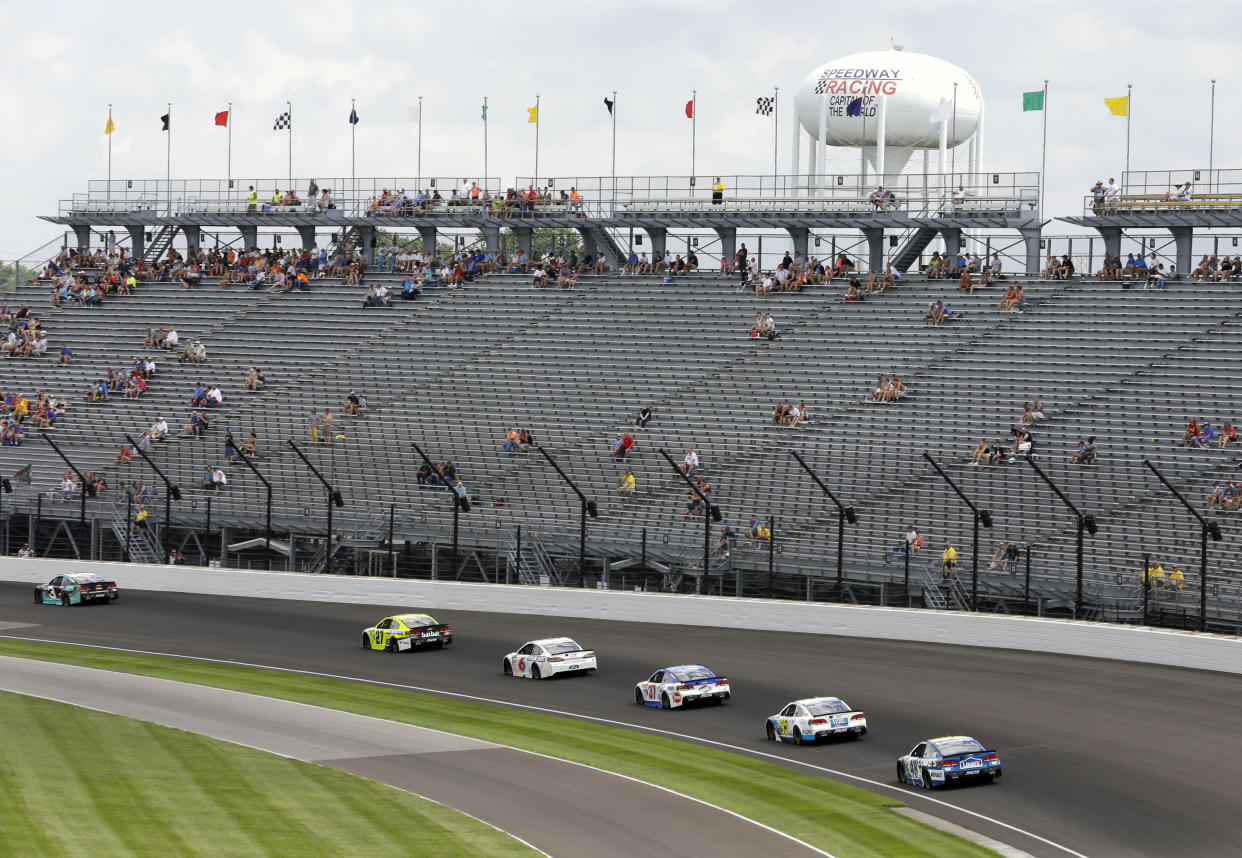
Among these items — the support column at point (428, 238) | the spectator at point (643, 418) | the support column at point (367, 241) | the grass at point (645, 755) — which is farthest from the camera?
the support column at point (367, 241)

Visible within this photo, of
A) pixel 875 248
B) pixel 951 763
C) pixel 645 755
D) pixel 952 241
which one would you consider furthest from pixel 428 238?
pixel 951 763

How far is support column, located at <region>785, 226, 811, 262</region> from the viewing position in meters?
61.8

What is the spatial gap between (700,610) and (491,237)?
94.6 ft

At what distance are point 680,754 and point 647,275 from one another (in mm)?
35139

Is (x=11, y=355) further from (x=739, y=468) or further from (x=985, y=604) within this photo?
(x=985, y=604)

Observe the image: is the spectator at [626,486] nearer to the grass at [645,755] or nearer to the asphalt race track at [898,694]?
the asphalt race track at [898,694]

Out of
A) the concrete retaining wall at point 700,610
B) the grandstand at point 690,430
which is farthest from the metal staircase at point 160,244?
the concrete retaining wall at point 700,610

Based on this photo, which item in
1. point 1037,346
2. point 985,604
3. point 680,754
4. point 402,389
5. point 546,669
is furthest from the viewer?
point 402,389

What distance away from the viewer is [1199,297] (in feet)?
171

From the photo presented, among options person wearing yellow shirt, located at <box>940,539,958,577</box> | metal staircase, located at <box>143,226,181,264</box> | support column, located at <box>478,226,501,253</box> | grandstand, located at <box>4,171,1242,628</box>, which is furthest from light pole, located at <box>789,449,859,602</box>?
metal staircase, located at <box>143,226,181,264</box>

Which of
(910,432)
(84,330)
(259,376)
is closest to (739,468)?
(910,432)

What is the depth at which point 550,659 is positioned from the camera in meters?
35.8

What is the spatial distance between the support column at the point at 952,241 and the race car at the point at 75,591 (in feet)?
95.7

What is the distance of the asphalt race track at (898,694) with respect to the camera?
2459cm
